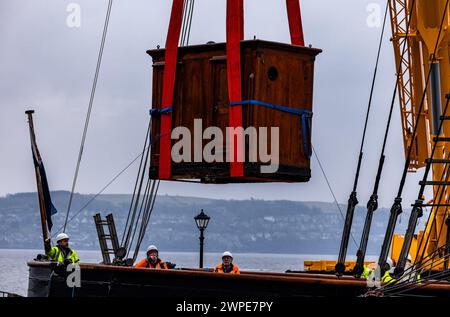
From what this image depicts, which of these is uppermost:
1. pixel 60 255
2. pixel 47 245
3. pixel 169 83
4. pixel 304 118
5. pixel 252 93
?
pixel 169 83

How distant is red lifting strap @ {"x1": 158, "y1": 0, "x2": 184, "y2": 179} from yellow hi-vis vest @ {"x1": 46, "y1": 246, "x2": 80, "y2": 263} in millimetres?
3347

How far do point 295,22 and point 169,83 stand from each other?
2188 mm

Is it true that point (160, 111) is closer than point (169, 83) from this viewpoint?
No

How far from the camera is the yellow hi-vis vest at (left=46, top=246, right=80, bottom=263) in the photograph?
812 inches

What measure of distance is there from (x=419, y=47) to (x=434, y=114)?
7228 millimetres

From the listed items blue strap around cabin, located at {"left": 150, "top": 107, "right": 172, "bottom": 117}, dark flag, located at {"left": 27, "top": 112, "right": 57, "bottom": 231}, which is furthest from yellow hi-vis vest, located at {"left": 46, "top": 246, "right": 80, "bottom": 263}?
blue strap around cabin, located at {"left": 150, "top": 107, "right": 172, "bottom": 117}

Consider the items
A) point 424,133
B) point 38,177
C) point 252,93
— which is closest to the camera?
point 252,93

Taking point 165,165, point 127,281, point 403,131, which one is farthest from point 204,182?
point 403,131

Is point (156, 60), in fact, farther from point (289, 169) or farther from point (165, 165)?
point (289, 169)

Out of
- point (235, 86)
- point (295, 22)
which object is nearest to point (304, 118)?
point (235, 86)

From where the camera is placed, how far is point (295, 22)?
17812 millimetres

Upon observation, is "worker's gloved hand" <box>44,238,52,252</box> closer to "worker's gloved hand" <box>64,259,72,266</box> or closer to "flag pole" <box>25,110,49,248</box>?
"flag pole" <box>25,110,49,248</box>

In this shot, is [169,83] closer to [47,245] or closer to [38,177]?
[47,245]

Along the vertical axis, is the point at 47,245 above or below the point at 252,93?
below
